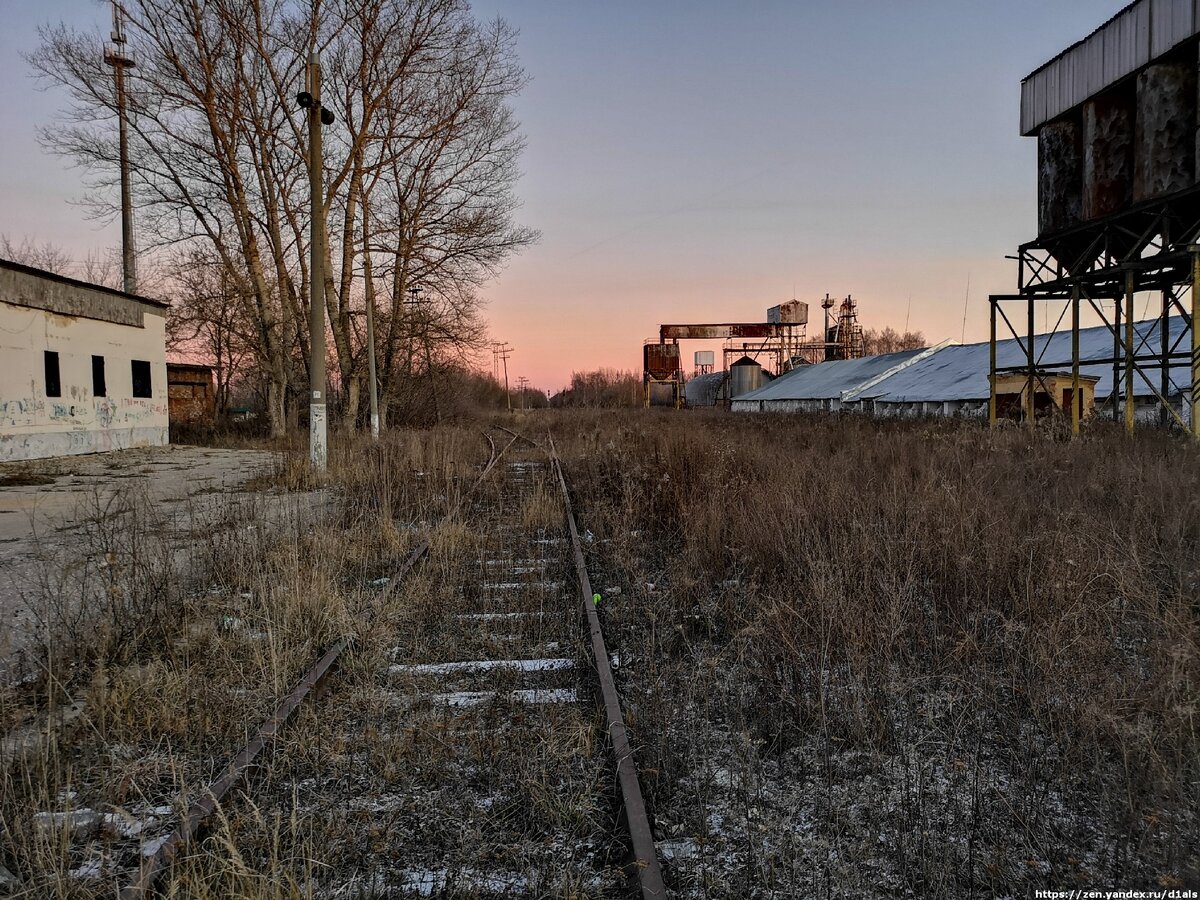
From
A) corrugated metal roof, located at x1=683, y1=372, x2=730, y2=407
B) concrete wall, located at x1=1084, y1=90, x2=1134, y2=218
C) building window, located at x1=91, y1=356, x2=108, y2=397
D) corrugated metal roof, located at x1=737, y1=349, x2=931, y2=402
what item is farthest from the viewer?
corrugated metal roof, located at x1=683, y1=372, x2=730, y2=407

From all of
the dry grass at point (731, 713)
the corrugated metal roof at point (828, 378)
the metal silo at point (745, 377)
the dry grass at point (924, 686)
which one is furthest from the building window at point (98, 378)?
the metal silo at point (745, 377)

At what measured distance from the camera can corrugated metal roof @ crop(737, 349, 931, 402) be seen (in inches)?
1375

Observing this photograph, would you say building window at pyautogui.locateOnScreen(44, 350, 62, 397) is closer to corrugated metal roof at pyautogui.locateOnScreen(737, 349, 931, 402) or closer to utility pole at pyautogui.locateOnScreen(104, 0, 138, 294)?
utility pole at pyautogui.locateOnScreen(104, 0, 138, 294)

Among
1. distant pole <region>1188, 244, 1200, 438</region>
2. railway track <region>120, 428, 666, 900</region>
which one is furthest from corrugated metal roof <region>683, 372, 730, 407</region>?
railway track <region>120, 428, 666, 900</region>

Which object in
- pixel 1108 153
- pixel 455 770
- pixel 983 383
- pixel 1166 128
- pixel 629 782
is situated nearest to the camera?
pixel 629 782

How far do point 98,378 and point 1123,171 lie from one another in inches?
1049

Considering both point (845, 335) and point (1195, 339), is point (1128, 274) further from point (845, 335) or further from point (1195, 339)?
point (845, 335)

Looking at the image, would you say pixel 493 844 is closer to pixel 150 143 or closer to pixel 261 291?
pixel 261 291

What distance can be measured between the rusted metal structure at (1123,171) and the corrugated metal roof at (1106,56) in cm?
2

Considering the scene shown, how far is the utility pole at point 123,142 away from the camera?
20.8 metres

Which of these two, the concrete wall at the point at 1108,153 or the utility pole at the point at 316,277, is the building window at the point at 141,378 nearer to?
the utility pole at the point at 316,277

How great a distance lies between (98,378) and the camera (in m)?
19.9

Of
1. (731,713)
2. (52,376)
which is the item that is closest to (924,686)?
(731,713)

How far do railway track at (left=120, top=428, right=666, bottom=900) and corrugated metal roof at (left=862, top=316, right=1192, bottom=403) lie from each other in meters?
20.7
